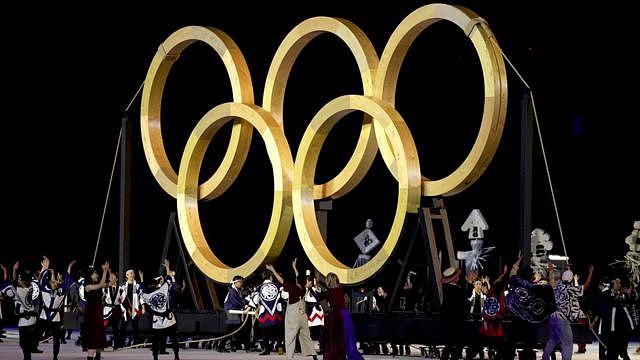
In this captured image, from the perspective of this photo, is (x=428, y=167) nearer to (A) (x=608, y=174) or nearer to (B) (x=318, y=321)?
(A) (x=608, y=174)

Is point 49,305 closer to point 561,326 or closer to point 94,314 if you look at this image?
point 94,314

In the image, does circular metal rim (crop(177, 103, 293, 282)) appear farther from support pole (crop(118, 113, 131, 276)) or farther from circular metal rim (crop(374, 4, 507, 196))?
circular metal rim (crop(374, 4, 507, 196))

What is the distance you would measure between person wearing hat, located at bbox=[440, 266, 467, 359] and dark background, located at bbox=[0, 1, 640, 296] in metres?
10.2

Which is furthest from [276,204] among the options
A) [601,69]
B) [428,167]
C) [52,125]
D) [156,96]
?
[52,125]

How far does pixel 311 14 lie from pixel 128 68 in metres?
5.85

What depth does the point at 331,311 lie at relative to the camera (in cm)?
1925

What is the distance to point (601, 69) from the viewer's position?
99.2 feet

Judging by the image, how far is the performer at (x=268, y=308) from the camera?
23344 millimetres

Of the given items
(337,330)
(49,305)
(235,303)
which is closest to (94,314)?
(49,305)

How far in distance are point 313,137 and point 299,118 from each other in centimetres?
860

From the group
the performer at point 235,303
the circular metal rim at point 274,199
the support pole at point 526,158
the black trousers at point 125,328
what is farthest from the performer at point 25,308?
the support pole at point 526,158

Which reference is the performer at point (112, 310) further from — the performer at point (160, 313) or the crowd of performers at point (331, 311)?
the performer at point (160, 313)

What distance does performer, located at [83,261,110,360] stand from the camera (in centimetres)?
1955

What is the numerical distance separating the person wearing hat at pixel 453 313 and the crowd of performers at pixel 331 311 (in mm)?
15
